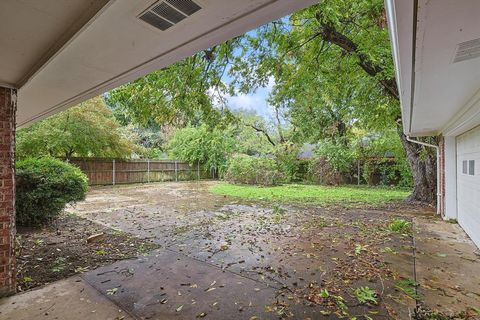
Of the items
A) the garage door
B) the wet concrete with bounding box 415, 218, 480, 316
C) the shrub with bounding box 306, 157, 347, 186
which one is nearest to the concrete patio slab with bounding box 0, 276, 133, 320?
the wet concrete with bounding box 415, 218, 480, 316

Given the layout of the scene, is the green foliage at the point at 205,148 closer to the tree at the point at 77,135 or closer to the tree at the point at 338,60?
the tree at the point at 77,135

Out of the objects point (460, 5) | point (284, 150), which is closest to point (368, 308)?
point (460, 5)

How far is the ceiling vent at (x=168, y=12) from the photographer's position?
4.20 feet

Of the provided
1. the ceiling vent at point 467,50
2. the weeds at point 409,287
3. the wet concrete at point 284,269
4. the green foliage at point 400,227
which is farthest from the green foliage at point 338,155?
the ceiling vent at point 467,50

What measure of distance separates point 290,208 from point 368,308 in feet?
15.4

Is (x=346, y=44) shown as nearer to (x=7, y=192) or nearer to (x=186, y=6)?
(x=186, y=6)

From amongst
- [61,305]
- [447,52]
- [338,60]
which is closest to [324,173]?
[338,60]

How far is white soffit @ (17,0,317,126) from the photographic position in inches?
51.6

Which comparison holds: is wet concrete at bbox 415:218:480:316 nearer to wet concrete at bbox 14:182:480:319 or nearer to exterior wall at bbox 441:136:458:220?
wet concrete at bbox 14:182:480:319

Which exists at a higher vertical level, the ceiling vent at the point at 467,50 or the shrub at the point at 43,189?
the ceiling vent at the point at 467,50

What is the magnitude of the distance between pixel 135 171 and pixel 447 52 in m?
14.4

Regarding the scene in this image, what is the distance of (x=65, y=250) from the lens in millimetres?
3730

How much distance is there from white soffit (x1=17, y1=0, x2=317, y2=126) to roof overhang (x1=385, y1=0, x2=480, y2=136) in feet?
1.49

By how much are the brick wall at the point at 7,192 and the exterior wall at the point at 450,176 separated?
720 cm
